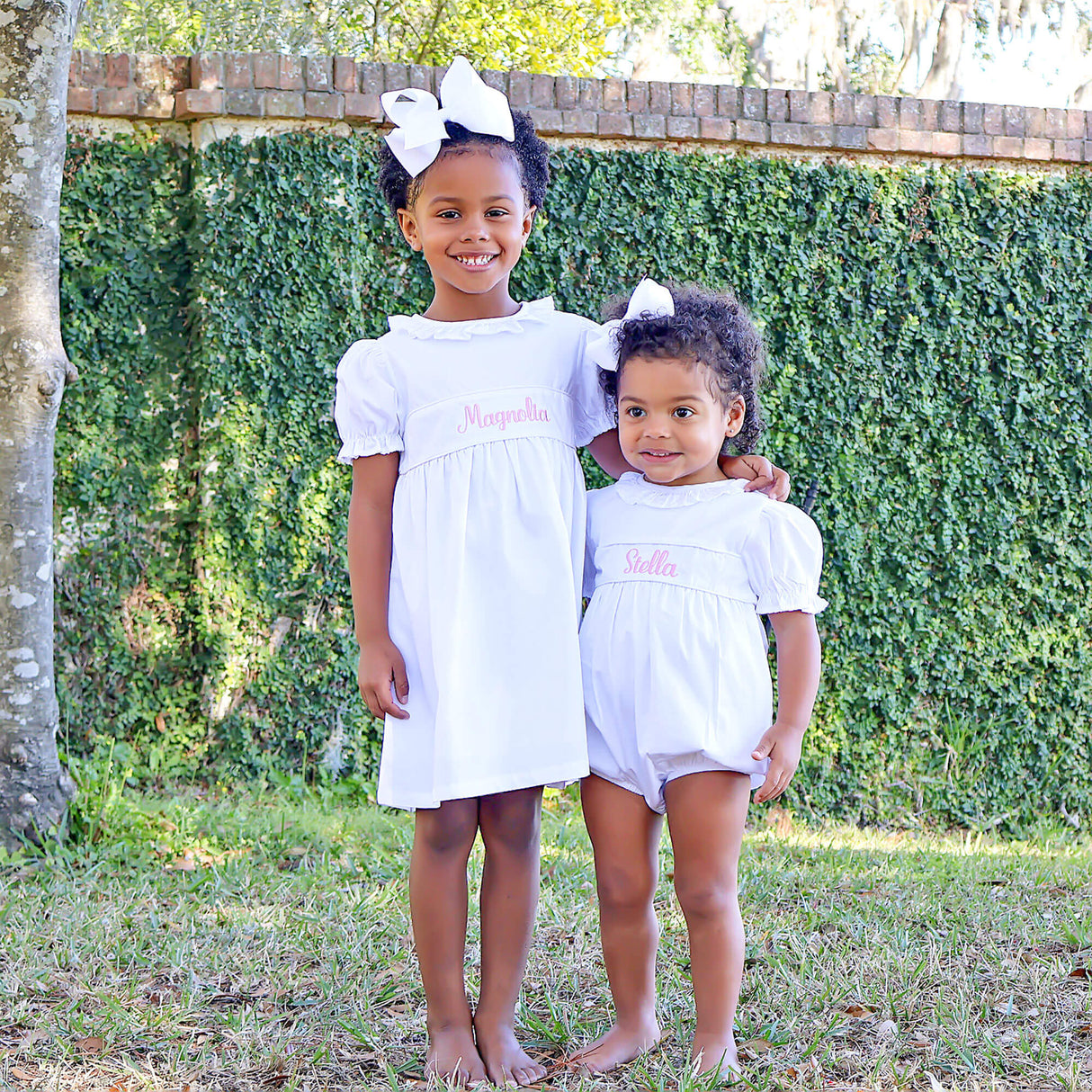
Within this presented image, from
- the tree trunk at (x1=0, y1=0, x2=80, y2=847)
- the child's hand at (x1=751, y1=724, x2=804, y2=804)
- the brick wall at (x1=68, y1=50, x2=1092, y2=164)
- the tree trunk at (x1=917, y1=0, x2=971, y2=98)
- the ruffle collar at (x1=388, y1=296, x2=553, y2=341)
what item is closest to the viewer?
the child's hand at (x1=751, y1=724, x2=804, y2=804)

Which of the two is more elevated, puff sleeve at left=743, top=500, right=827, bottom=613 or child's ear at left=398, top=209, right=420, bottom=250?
child's ear at left=398, top=209, right=420, bottom=250

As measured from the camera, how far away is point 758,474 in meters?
2.13

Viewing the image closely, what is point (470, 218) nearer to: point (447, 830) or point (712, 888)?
point (447, 830)

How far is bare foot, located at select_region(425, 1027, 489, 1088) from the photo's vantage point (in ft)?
6.52

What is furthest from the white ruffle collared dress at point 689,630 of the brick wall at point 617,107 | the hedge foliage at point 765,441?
the brick wall at point 617,107

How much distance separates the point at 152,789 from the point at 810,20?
12.2m

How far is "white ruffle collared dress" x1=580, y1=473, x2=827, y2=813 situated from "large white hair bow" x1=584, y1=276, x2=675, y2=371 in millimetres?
268

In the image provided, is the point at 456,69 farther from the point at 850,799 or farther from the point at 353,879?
the point at 850,799

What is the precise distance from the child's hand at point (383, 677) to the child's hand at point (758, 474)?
2.29ft

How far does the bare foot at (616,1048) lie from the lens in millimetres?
2084

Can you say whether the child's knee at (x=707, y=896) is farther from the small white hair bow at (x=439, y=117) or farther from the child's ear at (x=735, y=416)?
the small white hair bow at (x=439, y=117)

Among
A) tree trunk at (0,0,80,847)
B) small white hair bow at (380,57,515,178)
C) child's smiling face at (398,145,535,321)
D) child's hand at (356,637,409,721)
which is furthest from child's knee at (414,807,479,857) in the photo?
tree trunk at (0,0,80,847)

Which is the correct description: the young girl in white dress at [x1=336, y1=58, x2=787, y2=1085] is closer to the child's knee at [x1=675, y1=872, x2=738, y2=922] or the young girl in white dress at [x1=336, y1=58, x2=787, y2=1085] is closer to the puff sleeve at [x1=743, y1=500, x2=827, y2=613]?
the puff sleeve at [x1=743, y1=500, x2=827, y2=613]

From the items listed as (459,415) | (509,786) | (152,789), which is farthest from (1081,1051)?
(152,789)
